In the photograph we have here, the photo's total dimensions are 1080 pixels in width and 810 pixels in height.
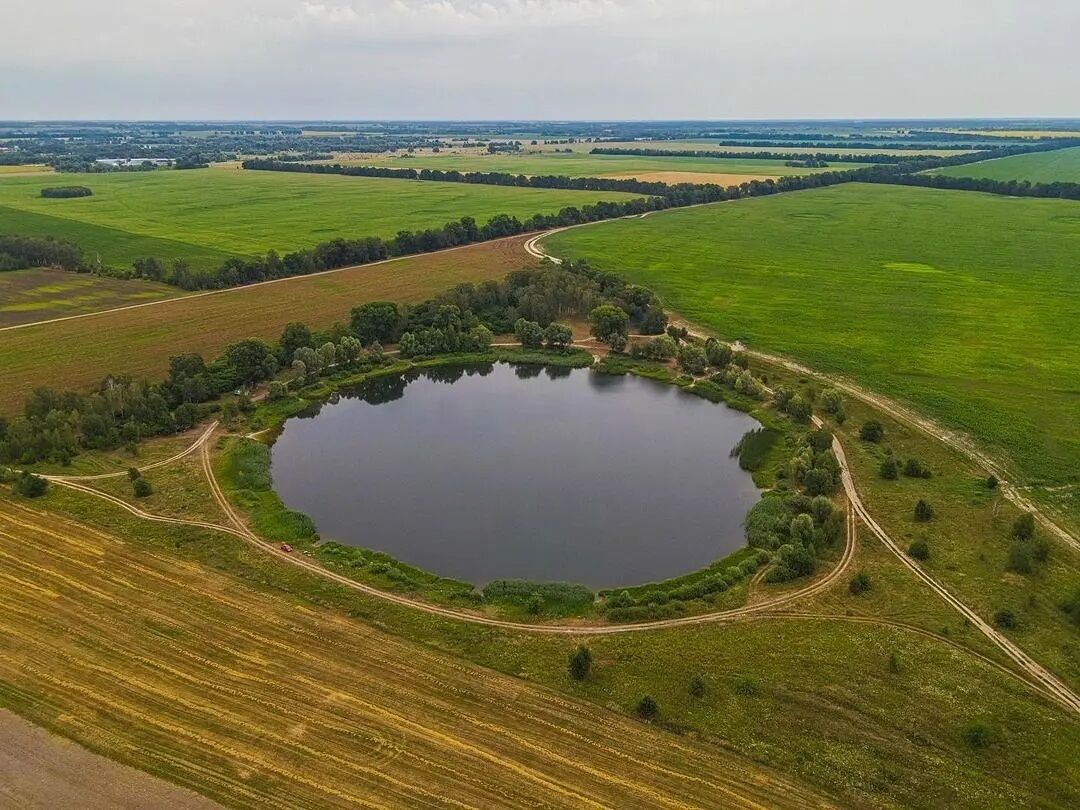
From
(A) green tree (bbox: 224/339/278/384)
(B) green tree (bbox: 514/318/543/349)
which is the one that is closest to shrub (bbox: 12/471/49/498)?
(A) green tree (bbox: 224/339/278/384)

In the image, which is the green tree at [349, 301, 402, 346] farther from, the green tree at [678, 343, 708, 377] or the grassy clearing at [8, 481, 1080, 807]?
the grassy clearing at [8, 481, 1080, 807]

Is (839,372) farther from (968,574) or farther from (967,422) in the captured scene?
(968,574)

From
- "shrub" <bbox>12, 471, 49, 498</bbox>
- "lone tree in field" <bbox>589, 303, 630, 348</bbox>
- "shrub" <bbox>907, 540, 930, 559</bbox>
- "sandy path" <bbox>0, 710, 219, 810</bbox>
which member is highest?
"lone tree in field" <bbox>589, 303, 630, 348</bbox>

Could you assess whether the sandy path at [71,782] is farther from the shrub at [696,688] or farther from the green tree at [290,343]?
the green tree at [290,343]

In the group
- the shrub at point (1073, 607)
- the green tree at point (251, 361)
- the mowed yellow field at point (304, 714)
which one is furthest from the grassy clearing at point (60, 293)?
the shrub at point (1073, 607)

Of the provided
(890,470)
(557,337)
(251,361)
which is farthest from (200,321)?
(890,470)

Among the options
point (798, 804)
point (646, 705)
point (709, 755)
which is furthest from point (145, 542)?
point (798, 804)

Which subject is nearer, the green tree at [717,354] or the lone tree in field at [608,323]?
the green tree at [717,354]
